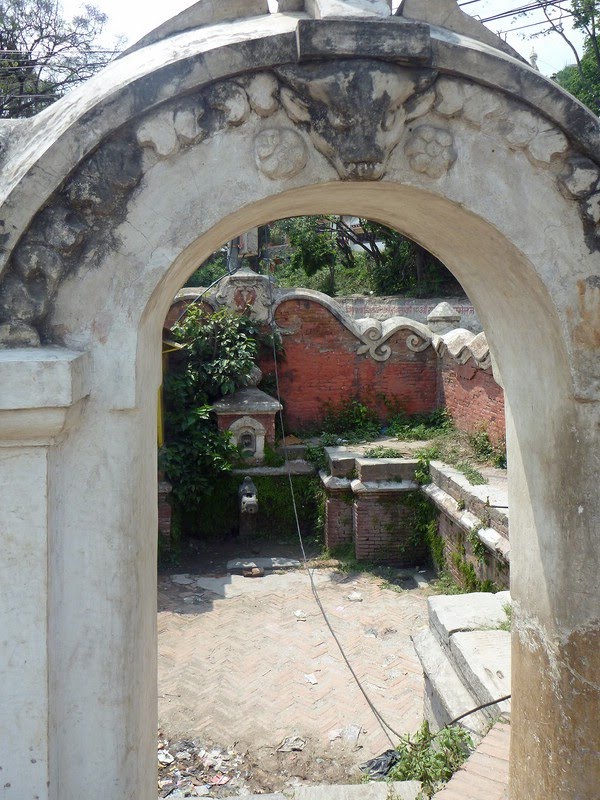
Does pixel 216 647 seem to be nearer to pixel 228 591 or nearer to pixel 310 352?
pixel 228 591

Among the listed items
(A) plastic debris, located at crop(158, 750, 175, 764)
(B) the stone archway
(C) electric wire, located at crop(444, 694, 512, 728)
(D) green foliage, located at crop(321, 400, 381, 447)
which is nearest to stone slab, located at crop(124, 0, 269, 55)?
(B) the stone archway

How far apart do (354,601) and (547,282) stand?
249 inches

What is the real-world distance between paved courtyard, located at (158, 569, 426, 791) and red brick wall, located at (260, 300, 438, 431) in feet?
11.4

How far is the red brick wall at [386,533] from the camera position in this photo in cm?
897

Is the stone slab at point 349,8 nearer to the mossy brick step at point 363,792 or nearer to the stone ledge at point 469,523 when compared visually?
the mossy brick step at point 363,792

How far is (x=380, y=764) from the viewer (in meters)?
4.71

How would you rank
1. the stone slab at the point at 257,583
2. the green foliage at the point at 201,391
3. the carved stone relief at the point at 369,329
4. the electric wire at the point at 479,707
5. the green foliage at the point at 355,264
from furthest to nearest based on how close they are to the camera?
the green foliage at the point at 355,264 < the carved stone relief at the point at 369,329 < the green foliage at the point at 201,391 < the stone slab at the point at 257,583 < the electric wire at the point at 479,707

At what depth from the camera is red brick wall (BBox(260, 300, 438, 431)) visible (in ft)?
36.9

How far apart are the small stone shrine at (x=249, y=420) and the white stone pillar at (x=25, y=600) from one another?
804cm

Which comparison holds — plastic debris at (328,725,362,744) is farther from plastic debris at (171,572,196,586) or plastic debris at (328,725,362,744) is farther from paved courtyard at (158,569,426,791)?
plastic debris at (171,572,196,586)

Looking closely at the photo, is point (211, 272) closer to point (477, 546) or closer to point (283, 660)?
point (477, 546)

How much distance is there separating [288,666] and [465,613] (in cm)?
249

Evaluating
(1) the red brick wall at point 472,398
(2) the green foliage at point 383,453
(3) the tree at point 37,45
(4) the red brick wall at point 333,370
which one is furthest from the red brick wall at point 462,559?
(3) the tree at point 37,45

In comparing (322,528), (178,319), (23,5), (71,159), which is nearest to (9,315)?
(71,159)
